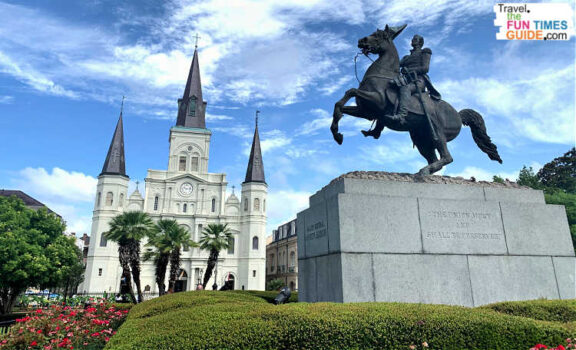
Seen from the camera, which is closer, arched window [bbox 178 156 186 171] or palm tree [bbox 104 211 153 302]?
palm tree [bbox 104 211 153 302]

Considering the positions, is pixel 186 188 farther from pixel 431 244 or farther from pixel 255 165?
pixel 431 244

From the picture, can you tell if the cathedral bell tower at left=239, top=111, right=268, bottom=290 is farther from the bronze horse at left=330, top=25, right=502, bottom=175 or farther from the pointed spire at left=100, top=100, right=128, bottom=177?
the bronze horse at left=330, top=25, right=502, bottom=175

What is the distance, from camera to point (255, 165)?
62.0 metres

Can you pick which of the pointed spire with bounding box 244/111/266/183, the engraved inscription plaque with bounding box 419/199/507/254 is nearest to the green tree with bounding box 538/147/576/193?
the engraved inscription plaque with bounding box 419/199/507/254

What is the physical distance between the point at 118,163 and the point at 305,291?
5541 cm

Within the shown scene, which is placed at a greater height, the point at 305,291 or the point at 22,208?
the point at 22,208

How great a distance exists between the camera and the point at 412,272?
6.50 meters

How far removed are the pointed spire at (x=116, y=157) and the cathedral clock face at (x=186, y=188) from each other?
8618 millimetres

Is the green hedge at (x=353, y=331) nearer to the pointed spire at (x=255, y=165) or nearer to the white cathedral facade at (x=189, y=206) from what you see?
the white cathedral facade at (x=189, y=206)

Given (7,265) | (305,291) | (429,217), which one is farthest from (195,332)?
(7,265)

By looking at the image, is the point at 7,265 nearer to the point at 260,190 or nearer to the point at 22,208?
the point at 22,208

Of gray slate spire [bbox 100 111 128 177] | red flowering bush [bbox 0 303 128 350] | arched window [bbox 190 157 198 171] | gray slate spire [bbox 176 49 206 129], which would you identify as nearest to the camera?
red flowering bush [bbox 0 303 128 350]

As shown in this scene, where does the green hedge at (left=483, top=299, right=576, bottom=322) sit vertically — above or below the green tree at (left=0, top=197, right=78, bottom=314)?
below

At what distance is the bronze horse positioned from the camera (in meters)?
7.82
